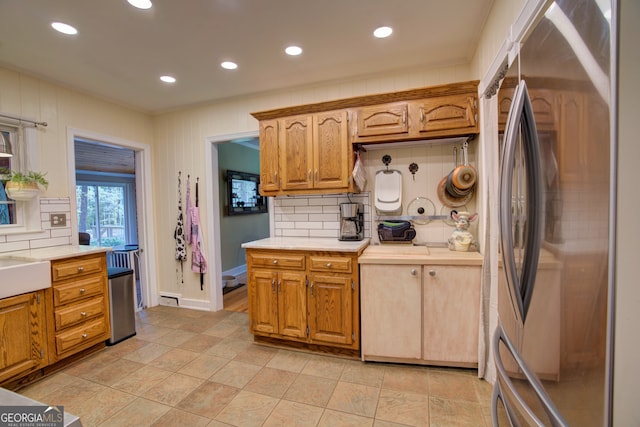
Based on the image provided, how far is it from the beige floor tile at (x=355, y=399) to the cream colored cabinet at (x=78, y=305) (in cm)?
221

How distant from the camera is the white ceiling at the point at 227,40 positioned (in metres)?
1.83

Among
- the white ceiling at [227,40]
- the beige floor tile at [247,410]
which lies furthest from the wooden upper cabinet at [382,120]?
the beige floor tile at [247,410]

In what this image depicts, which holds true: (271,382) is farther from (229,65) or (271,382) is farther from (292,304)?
(229,65)

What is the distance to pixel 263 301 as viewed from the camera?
2549 millimetres

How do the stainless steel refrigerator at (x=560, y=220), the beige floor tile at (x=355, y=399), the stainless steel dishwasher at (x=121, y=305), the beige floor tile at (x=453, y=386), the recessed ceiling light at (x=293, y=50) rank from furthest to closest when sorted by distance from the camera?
the stainless steel dishwasher at (x=121, y=305) → the recessed ceiling light at (x=293, y=50) → the beige floor tile at (x=453, y=386) → the beige floor tile at (x=355, y=399) → the stainless steel refrigerator at (x=560, y=220)

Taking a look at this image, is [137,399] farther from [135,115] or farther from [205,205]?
[135,115]

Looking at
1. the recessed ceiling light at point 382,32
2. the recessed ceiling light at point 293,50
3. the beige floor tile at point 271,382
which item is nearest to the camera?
the beige floor tile at point 271,382

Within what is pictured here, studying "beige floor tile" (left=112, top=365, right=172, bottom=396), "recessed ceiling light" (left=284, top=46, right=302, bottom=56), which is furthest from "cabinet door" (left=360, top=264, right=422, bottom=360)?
"recessed ceiling light" (left=284, top=46, right=302, bottom=56)

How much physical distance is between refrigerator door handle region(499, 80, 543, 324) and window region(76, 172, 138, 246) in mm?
7414

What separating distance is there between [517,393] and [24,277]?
2.98 m

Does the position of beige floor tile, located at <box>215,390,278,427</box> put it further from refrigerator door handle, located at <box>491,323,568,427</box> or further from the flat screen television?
the flat screen television

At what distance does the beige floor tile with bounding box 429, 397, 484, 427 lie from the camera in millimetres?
1645

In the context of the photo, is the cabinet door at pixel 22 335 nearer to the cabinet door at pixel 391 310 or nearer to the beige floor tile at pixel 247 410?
the beige floor tile at pixel 247 410

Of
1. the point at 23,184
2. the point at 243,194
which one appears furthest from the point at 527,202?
the point at 243,194
